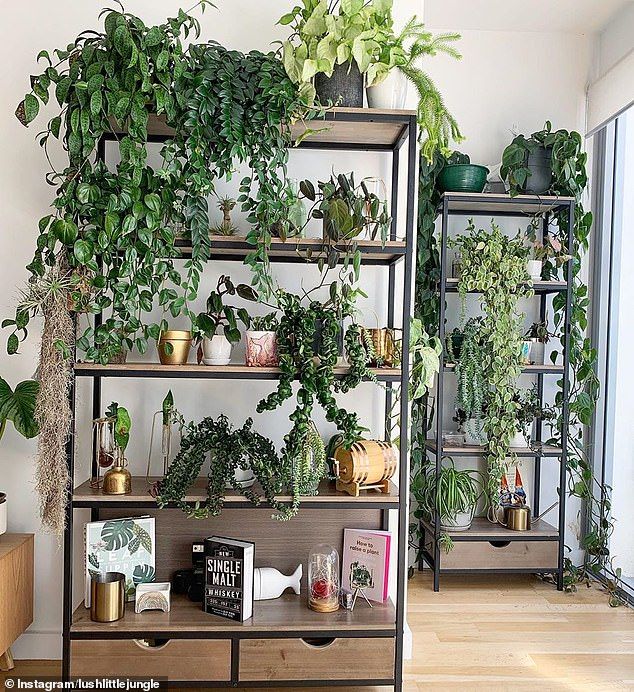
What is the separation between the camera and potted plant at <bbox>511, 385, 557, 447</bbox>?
152 inches

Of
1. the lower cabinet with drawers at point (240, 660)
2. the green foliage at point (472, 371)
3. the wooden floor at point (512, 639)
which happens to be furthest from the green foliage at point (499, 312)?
the lower cabinet with drawers at point (240, 660)

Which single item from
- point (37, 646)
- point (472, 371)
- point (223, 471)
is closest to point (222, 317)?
point (223, 471)

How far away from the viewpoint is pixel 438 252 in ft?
12.8

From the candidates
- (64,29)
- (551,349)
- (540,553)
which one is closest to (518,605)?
(540,553)

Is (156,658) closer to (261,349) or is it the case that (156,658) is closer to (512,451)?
(261,349)

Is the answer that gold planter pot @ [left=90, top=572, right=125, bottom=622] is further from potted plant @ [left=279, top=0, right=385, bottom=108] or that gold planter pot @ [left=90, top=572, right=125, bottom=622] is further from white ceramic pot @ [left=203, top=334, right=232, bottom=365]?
potted plant @ [left=279, top=0, right=385, bottom=108]

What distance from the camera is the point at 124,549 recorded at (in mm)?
2592

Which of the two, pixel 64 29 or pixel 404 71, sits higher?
pixel 64 29

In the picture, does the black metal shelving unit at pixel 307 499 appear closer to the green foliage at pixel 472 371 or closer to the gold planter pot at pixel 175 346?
the gold planter pot at pixel 175 346

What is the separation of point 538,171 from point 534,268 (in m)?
0.49

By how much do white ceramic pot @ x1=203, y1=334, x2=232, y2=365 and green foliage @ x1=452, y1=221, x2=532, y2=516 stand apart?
5.27ft

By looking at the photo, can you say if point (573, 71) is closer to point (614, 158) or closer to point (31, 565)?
point (614, 158)

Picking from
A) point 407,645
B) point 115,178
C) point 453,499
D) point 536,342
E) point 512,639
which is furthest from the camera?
point 536,342

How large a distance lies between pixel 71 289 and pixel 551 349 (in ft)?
8.89
